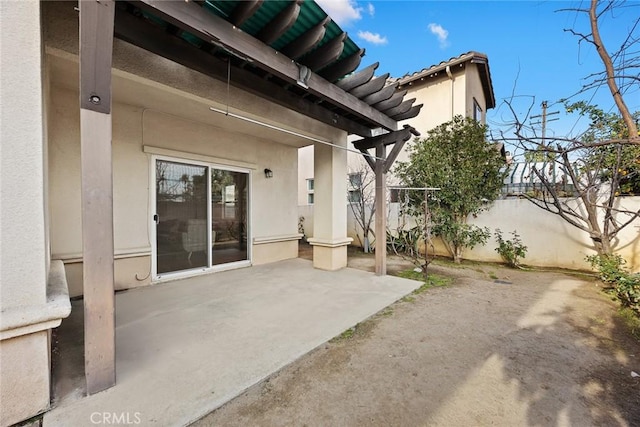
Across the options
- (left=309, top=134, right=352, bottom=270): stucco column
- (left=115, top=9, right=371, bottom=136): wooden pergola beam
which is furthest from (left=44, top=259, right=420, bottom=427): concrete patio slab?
(left=115, top=9, right=371, bottom=136): wooden pergola beam

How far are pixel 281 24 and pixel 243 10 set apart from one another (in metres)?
0.41

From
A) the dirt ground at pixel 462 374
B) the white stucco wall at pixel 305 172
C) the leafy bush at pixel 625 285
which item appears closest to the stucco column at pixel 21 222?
the dirt ground at pixel 462 374

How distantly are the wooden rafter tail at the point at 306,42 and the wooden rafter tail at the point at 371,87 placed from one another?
4.02 ft

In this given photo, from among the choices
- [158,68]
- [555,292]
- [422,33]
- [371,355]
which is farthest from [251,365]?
[422,33]

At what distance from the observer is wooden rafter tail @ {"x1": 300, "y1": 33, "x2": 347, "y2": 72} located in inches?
126

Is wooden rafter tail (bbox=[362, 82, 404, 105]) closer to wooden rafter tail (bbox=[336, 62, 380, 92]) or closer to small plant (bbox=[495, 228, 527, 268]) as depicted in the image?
wooden rafter tail (bbox=[336, 62, 380, 92])

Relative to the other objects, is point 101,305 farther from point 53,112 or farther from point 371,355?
point 53,112

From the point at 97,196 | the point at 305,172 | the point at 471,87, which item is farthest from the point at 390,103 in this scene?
the point at 305,172

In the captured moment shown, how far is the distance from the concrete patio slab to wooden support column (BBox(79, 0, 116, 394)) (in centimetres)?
36

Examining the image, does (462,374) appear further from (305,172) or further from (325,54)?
(305,172)

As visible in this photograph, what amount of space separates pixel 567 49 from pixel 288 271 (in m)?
5.89

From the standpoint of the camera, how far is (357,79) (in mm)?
3920

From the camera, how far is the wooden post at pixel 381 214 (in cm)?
552

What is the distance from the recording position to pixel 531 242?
6676 millimetres
